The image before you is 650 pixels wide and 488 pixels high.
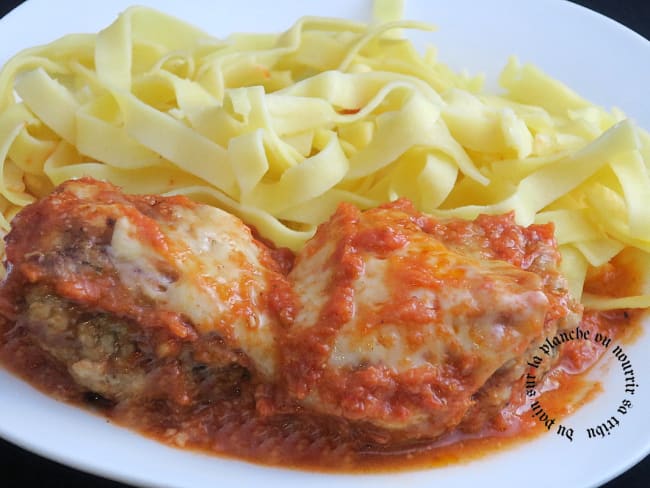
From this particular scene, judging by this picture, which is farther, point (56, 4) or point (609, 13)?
point (609, 13)

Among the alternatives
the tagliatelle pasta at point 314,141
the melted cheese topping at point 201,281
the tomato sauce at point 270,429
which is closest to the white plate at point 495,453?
the tomato sauce at point 270,429

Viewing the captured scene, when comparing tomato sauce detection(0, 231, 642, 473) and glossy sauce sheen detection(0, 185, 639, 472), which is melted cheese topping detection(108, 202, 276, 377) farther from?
tomato sauce detection(0, 231, 642, 473)

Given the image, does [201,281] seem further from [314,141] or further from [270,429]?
[314,141]

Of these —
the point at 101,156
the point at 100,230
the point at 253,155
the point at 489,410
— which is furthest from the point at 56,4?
the point at 489,410

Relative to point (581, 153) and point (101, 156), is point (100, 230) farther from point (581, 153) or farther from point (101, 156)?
point (581, 153)

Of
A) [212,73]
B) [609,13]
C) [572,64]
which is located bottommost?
[609,13]

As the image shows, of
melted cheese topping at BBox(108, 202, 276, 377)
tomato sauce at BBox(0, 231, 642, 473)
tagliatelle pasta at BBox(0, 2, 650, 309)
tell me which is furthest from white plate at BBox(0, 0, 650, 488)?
melted cheese topping at BBox(108, 202, 276, 377)

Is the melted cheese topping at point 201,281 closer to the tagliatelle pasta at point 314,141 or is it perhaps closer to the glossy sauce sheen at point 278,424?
the glossy sauce sheen at point 278,424
